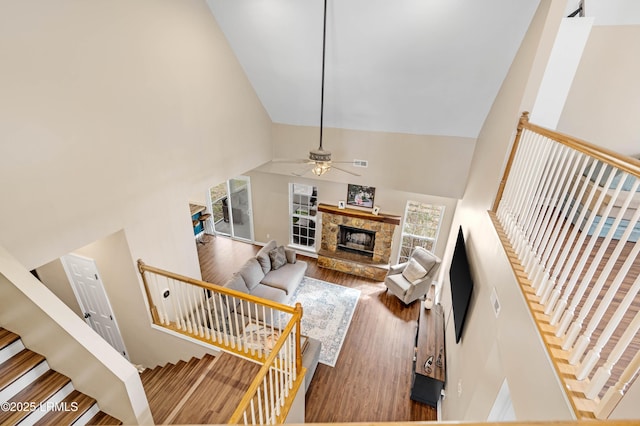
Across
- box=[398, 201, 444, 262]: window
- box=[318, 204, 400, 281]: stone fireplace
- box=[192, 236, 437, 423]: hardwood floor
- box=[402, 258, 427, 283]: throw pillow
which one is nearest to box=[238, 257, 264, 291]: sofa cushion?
box=[192, 236, 437, 423]: hardwood floor

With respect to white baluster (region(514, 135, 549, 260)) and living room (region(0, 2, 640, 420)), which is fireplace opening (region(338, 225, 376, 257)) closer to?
living room (region(0, 2, 640, 420))

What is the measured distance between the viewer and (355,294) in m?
6.57

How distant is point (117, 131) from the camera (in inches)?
120

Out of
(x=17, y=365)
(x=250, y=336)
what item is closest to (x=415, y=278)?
(x=250, y=336)

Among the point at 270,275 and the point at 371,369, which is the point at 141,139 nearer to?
the point at 270,275

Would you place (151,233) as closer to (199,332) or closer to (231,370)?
(199,332)

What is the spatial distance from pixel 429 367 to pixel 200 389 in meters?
3.01

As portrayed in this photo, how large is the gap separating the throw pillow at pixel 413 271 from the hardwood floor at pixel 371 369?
0.62 meters

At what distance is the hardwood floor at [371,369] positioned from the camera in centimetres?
414

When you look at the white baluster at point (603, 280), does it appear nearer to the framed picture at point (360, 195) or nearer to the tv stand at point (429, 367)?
the tv stand at point (429, 367)

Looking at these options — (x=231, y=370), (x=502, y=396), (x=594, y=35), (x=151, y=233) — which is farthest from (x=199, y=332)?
(x=594, y=35)

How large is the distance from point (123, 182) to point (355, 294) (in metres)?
5.06

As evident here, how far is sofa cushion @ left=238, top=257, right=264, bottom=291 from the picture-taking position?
5800mm

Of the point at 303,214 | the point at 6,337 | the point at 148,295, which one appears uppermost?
the point at 6,337
